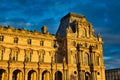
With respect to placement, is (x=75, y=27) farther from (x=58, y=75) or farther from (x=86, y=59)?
(x=58, y=75)

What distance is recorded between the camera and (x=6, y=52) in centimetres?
5762

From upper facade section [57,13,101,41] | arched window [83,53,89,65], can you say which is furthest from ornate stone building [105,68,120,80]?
arched window [83,53,89,65]

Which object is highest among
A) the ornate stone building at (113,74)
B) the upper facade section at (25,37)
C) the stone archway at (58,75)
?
the upper facade section at (25,37)

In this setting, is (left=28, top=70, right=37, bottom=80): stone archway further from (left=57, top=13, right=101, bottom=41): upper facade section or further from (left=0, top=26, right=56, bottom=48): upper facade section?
(left=57, top=13, right=101, bottom=41): upper facade section

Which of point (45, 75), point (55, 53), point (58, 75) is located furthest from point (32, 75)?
point (55, 53)

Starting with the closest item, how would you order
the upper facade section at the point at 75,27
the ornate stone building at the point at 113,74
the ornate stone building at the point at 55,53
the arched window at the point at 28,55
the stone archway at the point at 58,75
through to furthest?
1. the ornate stone building at the point at 55,53
2. the arched window at the point at 28,55
3. the stone archway at the point at 58,75
4. the upper facade section at the point at 75,27
5. the ornate stone building at the point at 113,74

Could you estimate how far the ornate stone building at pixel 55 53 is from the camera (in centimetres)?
5688

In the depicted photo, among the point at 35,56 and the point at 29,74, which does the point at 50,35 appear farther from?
the point at 29,74

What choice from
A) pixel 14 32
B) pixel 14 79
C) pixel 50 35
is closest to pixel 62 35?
pixel 50 35

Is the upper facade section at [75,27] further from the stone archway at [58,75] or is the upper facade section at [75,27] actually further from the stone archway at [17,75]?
the stone archway at [17,75]

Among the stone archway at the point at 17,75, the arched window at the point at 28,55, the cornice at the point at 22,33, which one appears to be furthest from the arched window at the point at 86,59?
the stone archway at the point at 17,75

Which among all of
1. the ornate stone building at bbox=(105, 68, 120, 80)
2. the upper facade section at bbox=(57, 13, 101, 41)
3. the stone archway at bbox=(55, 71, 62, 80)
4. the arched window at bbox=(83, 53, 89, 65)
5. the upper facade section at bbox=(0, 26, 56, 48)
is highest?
the upper facade section at bbox=(57, 13, 101, 41)

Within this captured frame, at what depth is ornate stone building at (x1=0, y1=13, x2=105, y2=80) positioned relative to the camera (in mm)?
56875

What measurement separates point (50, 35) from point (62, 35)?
551 cm
